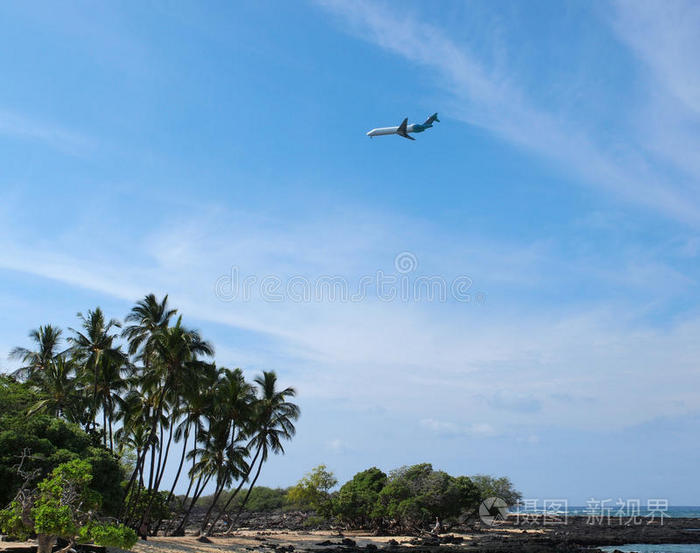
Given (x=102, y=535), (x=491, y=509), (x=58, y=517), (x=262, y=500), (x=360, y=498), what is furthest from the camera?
(x=262, y=500)

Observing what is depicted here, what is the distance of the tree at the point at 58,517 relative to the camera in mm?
15289

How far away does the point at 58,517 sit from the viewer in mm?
15266

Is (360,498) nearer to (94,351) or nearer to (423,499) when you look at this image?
(423,499)

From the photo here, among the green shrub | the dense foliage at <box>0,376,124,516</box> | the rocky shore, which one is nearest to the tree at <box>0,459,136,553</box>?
the green shrub

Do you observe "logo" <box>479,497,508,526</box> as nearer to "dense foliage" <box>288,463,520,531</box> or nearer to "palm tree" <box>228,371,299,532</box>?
"dense foliage" <box>288,463,520,531</box>

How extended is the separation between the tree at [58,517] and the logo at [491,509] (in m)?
61.0

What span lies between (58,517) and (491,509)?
70485 mm

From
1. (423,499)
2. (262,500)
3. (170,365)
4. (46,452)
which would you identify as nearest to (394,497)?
(423,499)

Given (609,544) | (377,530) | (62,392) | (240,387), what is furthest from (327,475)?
(62,392)

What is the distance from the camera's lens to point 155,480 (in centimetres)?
3934

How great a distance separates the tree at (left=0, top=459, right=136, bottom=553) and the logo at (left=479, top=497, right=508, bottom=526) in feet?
200

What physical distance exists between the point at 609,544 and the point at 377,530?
22797 mm

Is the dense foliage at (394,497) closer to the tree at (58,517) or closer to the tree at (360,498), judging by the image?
the tree at (360,498)

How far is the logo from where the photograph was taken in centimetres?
7125
